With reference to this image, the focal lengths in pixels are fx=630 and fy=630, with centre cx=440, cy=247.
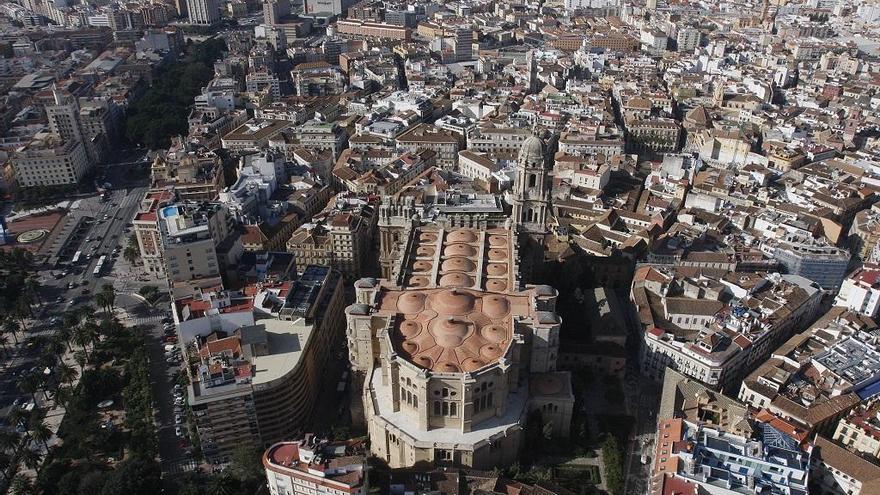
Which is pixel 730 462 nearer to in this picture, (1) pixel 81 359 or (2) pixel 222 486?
(2) pixel 222 486

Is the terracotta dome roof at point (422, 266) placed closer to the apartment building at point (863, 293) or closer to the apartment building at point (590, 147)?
the apartment building at point (863, 293)

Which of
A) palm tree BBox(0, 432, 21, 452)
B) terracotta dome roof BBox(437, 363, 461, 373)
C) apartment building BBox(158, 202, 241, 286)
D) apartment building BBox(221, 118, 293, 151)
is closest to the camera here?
terracotta dome roof BBox(437, 363, 461, 373)

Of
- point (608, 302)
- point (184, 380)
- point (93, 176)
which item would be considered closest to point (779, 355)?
point (608, 302)

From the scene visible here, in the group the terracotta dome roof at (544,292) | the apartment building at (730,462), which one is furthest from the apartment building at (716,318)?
the terracotta dome roof at (544,292)

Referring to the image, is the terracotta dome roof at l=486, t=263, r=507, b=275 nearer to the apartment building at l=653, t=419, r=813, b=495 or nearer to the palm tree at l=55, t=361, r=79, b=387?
the apartment building at l=653, t=419, r=813, b=495

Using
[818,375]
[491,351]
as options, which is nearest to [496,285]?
[491,351]

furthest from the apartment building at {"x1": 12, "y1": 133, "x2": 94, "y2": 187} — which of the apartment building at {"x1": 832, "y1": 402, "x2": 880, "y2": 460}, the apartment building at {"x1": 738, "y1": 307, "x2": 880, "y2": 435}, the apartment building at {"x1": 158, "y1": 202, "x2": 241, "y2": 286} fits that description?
the apartment building at {"x1": 832, "y1": 402, "x2": 880, "y2": 460}

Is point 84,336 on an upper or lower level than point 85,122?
lower
